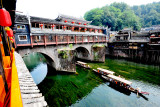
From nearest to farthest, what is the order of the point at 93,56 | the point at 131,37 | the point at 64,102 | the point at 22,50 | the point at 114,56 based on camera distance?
the point at 64,102
the point at 22,50
the point at 93,56
the point at 131,37
the point at 114,56

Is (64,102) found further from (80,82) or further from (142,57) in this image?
(142,57)

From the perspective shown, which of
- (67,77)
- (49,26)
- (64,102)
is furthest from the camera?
(49,26)

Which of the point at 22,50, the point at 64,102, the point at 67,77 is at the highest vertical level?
the point at 22,50

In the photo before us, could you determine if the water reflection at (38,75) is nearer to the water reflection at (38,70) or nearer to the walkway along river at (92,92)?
the water reflection at (38,70)

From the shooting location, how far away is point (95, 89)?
518 inches

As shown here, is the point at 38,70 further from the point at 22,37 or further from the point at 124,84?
the point at 124,84

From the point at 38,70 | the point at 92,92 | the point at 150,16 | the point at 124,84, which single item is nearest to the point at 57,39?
the point at 38,70

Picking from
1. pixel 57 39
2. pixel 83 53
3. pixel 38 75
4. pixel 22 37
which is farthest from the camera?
pixel 83 53

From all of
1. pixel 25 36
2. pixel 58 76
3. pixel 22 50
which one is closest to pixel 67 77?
pixel 58 76

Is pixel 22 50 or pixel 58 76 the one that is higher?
pixel 22 50

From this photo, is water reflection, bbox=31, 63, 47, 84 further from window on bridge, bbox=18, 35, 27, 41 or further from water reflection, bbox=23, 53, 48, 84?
window on bridge, bbox=18, 35, 27, 41

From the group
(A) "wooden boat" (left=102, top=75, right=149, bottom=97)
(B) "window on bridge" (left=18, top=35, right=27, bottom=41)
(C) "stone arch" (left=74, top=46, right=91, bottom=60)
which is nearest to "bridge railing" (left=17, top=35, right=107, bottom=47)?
(B) "window on bridge" (left=18, top=35, right=27, bottom=41)

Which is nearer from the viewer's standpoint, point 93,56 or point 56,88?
point 56,88

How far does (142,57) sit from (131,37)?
823cm
